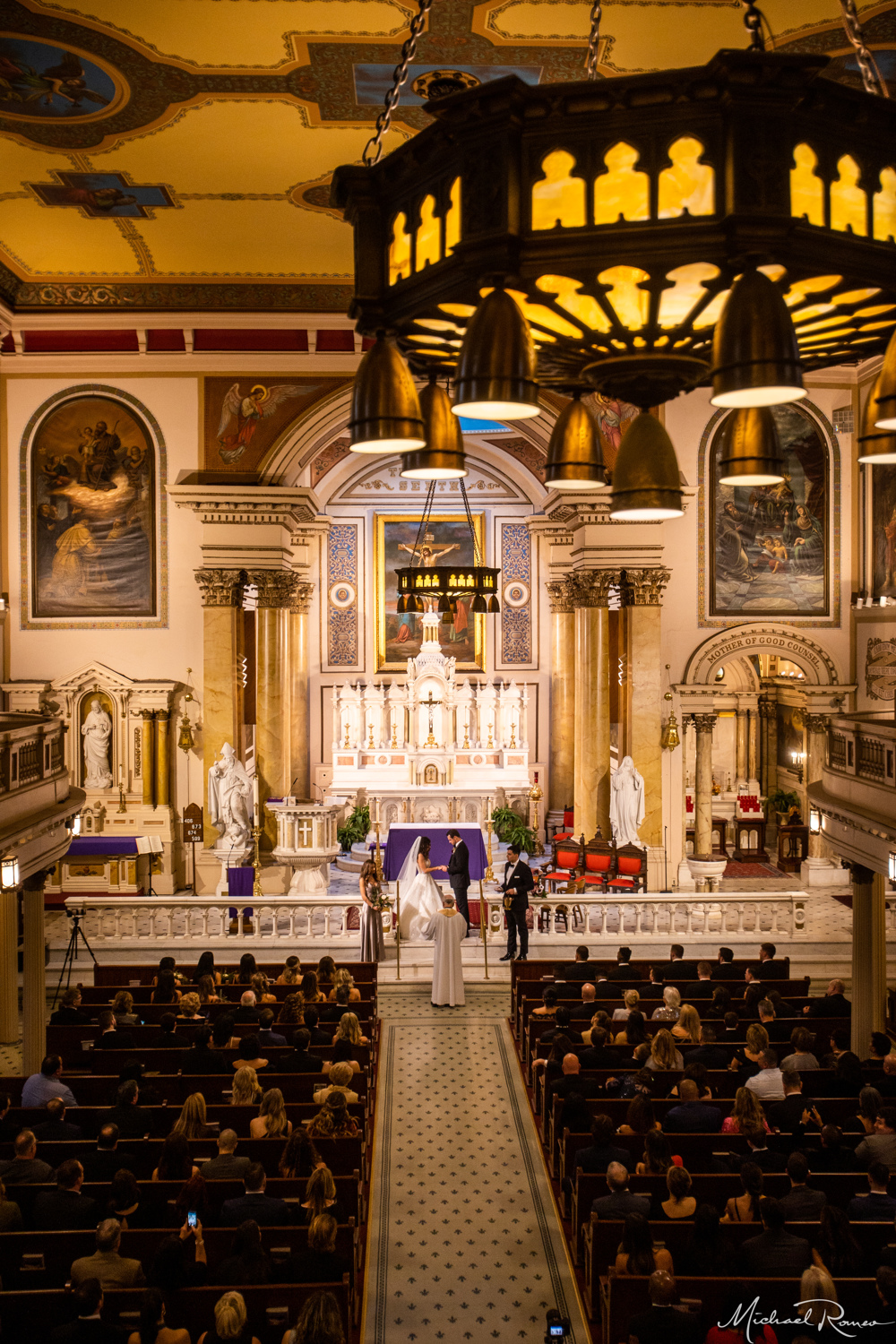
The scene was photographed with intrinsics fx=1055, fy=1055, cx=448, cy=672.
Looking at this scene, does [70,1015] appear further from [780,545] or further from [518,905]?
[780,545]

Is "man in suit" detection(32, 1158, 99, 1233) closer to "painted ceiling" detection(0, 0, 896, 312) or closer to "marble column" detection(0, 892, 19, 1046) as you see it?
"marble column" detection(0, 892, 19, 1046)

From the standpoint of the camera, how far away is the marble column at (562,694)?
23.2m

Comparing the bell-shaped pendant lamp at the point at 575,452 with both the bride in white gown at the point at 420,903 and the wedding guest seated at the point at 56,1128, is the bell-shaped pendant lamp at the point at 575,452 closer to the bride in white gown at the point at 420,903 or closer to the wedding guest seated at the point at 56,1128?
the wedding guest seated at the point at 56,1128

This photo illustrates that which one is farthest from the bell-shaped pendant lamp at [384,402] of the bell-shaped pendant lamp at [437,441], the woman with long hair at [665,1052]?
the woman with long hair at [665,1052]

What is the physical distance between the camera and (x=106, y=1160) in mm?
6645

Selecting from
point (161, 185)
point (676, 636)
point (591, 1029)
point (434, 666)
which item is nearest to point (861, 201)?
point (591, 1029)

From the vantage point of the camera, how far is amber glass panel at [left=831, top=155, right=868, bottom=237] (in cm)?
244

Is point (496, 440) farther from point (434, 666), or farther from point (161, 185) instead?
point (161, 185)

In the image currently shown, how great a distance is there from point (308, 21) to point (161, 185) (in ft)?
13.6

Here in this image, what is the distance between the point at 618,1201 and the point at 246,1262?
2.21 metres

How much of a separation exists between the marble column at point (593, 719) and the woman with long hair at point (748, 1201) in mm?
11455

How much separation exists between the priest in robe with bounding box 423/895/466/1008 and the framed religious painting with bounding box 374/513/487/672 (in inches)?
520

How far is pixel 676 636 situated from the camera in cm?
1762

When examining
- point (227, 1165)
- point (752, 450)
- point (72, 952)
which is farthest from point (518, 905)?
point (752, 450)
